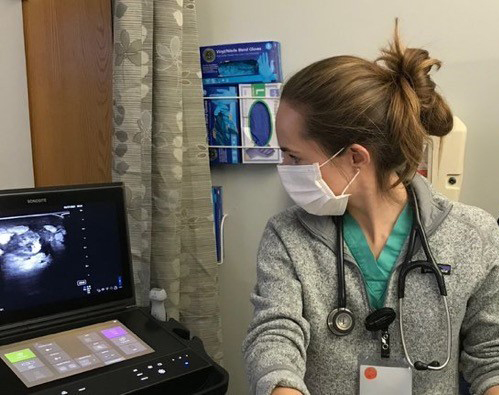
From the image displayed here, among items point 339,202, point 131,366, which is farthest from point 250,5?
point 131,366

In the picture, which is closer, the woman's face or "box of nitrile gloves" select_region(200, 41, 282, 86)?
the woman's face

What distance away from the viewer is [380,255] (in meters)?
1.11

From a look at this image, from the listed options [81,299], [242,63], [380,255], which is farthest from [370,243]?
[242,63]

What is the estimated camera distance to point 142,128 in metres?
1.40

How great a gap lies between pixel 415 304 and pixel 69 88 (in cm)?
110

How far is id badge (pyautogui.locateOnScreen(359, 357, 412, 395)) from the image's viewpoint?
106 centimetres

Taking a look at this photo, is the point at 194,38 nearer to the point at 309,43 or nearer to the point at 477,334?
the point at 309,43

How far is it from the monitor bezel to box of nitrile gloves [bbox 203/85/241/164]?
71 centimetres

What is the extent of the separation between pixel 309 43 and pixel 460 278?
0.88 metres

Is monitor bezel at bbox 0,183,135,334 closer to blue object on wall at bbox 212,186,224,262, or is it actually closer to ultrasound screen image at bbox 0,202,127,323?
ultrasound screen image at bbox 0,202,127,323

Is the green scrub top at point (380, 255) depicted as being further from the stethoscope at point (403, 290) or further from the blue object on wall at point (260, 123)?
the blue object on wall at point (260, 123)

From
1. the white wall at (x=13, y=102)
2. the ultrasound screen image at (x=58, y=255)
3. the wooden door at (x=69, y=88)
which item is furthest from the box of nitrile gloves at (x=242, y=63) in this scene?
the ultrasound screen image at (x=58, y=255)

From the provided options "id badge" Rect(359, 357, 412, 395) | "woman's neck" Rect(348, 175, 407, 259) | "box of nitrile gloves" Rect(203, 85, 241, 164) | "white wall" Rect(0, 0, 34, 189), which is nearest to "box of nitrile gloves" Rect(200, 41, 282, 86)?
"box of nitrile gloves" Rect(203, 85, 241, 164)

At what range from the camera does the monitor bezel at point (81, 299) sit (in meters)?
0.97
